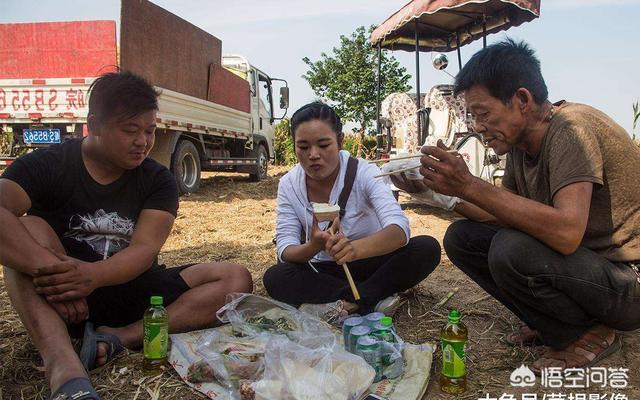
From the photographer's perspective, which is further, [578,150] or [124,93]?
[124,93]

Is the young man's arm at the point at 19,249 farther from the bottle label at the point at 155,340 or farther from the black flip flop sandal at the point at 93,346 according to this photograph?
the bottle label at the point at 155,340

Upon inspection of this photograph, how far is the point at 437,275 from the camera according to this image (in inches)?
150

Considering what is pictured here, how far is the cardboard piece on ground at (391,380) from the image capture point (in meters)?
1.94

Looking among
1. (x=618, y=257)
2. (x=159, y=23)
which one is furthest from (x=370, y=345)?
(x=159, y=23)

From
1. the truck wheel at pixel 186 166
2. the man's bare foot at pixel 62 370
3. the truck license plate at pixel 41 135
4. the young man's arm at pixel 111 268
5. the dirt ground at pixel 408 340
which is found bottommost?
the dirt ground at pixel 408 340

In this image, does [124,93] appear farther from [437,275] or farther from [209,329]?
[437,275]

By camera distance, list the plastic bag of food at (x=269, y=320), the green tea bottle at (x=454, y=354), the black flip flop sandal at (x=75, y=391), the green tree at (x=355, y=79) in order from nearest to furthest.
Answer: the black flip flop sandal at (x=75, y=391), the green tea bottle at (x=454, y=354), the plastic bag of food at (x=269, y=320), the green tree at (x=355, y=79)

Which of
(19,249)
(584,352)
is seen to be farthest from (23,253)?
(584,352)

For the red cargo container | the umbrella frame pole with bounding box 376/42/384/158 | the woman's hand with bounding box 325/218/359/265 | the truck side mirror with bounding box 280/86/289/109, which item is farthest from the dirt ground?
the truck side mirror with bounding box 280/86/289/109

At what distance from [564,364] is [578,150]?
0.91 m

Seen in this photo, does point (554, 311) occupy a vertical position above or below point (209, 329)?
above

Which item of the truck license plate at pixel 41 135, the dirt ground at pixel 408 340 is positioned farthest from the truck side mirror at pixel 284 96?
the dirt ground at pixel 408 340

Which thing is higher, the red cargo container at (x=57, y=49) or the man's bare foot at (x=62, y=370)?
the red cargo container at (x=57, y=49)

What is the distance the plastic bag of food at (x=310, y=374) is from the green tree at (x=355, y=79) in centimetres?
1452
